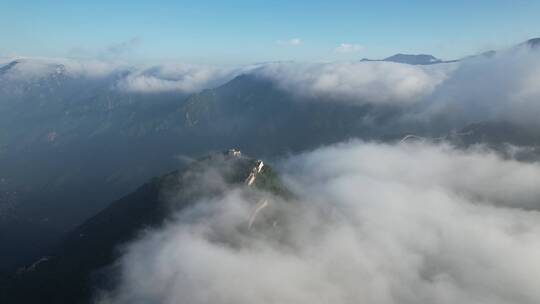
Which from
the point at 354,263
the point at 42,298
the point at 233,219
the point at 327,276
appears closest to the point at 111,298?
the point at 42,298

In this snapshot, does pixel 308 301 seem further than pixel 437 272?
No

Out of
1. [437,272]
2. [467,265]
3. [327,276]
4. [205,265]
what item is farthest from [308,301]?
[467,265]

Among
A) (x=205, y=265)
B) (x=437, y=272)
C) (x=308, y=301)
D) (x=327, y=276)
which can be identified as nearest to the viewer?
(x=308, y=301)

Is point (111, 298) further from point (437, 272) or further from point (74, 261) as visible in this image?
point (437, 272)

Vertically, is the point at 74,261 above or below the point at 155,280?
below

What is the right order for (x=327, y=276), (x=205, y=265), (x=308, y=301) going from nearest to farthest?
(x=308, y=301), (x=205, y=265), (x=327, y=276)

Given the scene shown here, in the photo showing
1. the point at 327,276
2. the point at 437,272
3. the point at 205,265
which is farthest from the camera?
the point at 437,272

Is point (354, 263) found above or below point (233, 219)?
below

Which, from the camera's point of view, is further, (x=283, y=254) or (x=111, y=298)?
(x=283, y=254)

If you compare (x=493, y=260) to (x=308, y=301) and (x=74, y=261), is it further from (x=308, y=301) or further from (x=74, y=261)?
(x=74, y=261)
